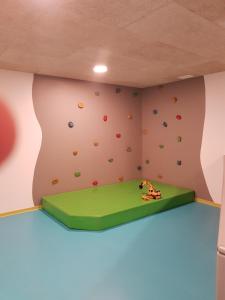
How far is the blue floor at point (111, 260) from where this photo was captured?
71.1 inches

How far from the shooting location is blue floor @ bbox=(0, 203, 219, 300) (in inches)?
71.1

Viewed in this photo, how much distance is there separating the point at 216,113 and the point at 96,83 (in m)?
1.99

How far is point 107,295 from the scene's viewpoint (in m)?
1.76

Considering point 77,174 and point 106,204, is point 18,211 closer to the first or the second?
point 77,174

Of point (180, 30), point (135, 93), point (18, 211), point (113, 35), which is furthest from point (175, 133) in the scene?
point (18, 211)

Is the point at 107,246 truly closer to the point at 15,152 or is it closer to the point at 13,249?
the point at 13,249

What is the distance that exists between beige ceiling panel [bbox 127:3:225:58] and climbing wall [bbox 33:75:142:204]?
1.96 m

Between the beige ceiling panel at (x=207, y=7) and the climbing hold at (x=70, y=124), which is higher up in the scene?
the beige ceiling panel at (x=207, y=7)

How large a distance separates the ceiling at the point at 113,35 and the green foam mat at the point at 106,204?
178 centimetres

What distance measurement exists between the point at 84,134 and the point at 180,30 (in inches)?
94.5

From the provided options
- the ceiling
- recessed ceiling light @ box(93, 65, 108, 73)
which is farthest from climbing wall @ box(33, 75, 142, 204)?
recessed ceiling light @ box(93, 65, 108, 73)

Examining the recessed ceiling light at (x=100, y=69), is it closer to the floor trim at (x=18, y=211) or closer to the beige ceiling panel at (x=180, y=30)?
the beige ceiling panel at (x=180, y=30)

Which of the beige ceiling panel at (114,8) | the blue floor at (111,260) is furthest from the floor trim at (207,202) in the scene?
the beige ceiling panel at (114,8)

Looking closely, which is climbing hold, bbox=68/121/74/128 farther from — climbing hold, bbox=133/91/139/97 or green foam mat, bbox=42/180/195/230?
climbing hold, bbox=133/91/139/97
